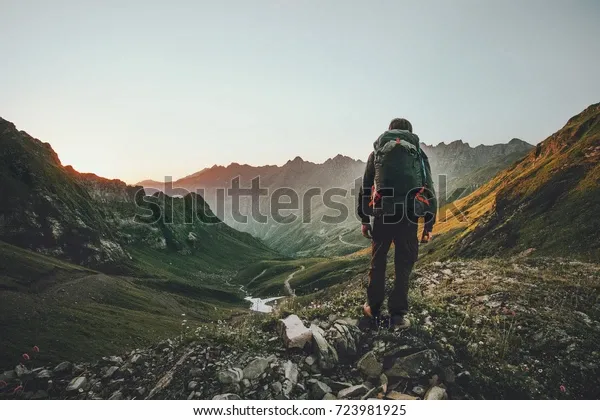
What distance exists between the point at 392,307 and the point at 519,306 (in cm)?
447

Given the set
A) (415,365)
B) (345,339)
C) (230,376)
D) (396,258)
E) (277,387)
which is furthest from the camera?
(396,258)

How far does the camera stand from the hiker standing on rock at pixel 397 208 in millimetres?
9156

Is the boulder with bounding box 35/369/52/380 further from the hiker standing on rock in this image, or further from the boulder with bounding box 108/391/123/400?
the hiker standing on rock

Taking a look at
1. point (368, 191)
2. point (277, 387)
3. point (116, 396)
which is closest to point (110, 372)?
point (116, 396)

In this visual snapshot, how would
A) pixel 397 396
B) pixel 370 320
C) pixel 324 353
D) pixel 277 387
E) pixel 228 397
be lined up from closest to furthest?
pixel 397 396 < pixel 228 397 < pixel 277 387 < pixel 324 353 < pixel 370 320

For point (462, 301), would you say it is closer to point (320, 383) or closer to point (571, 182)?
point (320, 383)

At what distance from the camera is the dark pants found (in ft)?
30.9

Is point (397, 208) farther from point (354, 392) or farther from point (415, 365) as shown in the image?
point (354, 392)

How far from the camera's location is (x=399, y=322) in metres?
9.27

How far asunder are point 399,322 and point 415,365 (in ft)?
4.88

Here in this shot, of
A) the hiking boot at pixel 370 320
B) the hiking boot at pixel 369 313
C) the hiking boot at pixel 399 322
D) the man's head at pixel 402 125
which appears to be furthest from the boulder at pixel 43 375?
the man's head at pixel 402 125

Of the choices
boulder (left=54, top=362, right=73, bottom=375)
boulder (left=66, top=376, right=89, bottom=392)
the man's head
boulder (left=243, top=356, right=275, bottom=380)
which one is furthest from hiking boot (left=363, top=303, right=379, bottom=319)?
boulder (left=54, top=362, right=73, bottom=375)

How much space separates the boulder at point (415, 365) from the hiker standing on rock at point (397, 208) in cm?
121

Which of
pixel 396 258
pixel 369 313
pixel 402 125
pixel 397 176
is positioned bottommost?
pixel 369 313
